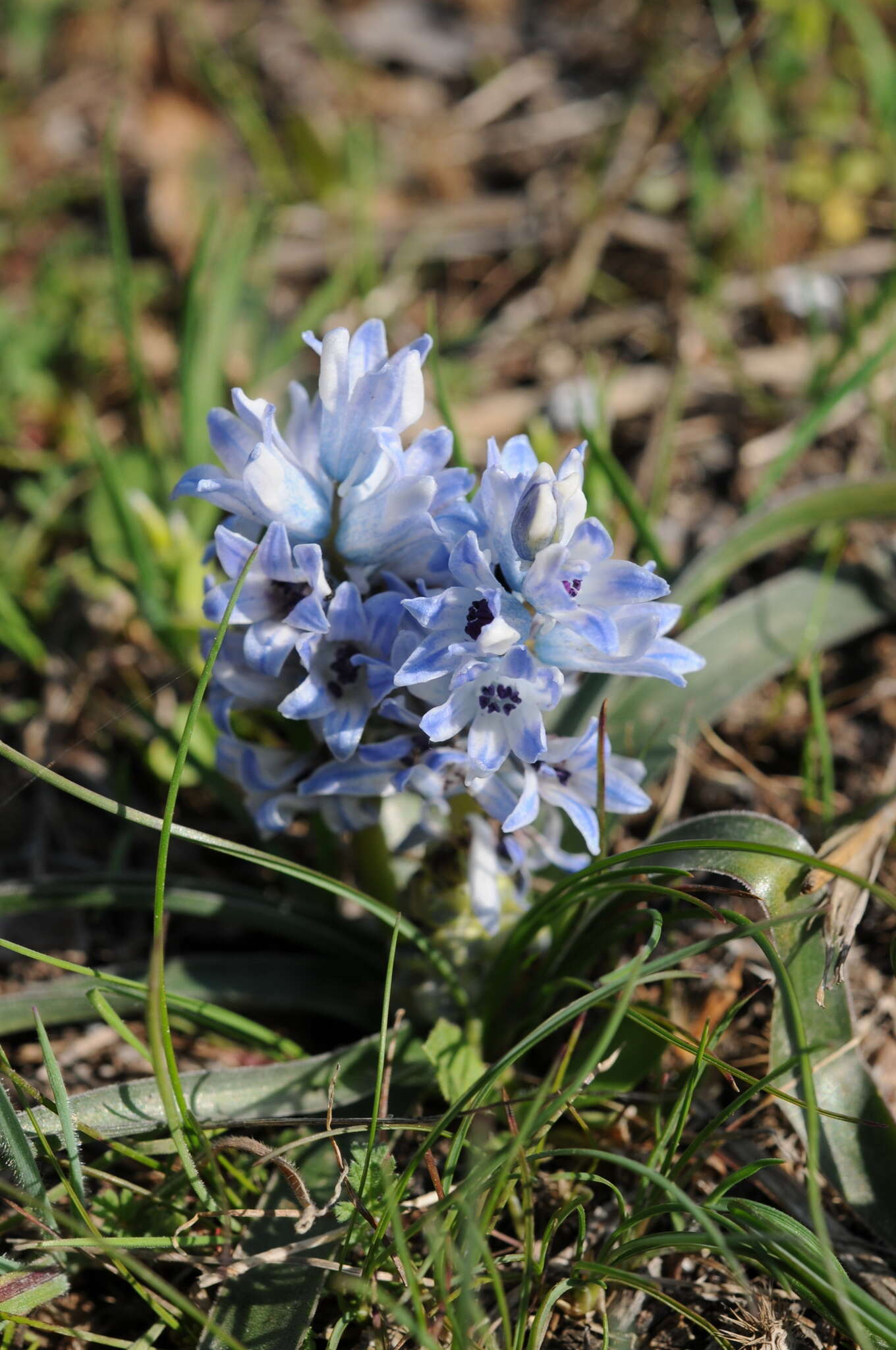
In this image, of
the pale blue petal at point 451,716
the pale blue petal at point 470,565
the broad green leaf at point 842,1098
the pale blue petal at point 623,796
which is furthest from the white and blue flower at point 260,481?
the broad green leaf at point 842,1098

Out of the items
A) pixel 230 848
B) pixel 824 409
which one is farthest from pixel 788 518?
pixel 230 848

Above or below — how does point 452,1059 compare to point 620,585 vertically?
below

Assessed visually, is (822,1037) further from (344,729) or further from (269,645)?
(269,645)

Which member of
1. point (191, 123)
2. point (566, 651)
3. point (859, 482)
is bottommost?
point (859, 482)

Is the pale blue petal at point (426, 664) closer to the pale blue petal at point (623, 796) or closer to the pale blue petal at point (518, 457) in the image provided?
the pale blue petal at point (518, 457)

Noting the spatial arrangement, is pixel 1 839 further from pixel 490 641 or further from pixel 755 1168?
pixel 755 1168

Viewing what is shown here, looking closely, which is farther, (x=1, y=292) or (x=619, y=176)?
(x=619, y=176)

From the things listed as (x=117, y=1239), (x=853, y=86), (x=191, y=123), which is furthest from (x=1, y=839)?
(x=853, y=86)
